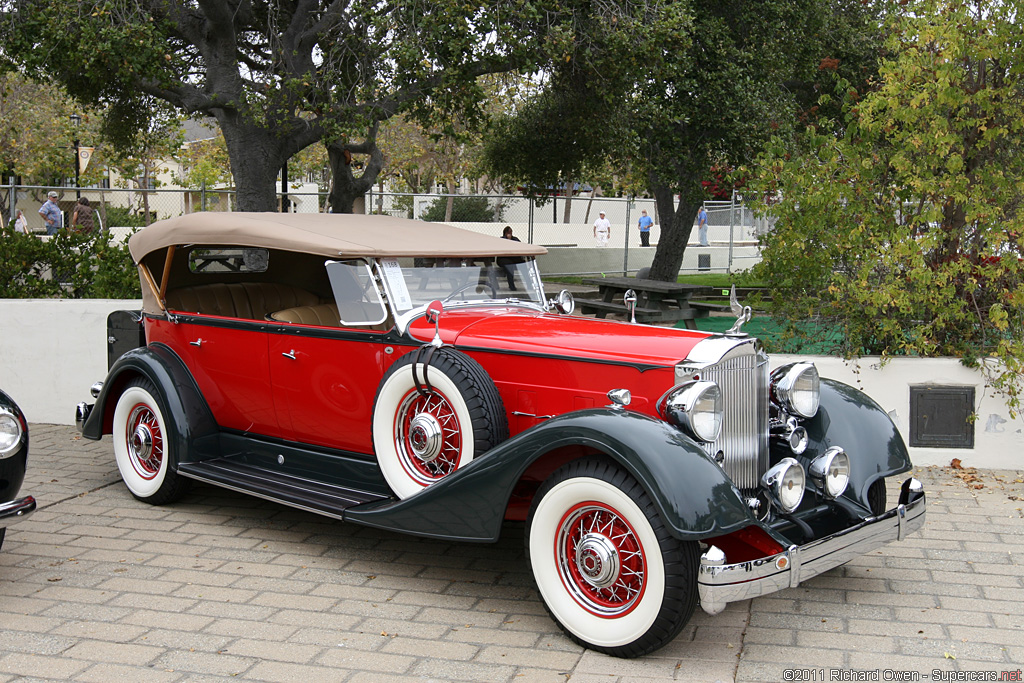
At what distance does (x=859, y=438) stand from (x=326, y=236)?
9.73ft

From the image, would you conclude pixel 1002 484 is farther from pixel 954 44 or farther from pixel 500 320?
pixel 500 320

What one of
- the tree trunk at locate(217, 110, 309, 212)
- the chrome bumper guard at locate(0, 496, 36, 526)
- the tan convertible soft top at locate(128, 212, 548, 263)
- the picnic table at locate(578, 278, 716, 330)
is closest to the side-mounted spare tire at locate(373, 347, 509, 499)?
the tan convertible soft top at locate(128, 212, 548, 263)

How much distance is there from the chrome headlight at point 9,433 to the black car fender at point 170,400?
3.46 ft

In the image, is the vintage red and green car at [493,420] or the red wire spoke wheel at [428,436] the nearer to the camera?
the vintage red and green car at [493,420]

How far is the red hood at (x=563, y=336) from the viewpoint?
416 centimetres

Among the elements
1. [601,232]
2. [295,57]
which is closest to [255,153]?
[295,57]

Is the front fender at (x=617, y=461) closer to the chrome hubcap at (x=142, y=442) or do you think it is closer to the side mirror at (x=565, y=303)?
the side mirror at (x=565, y=303)

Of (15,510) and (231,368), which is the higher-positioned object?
(231,368)

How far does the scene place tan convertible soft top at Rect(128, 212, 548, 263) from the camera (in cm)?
487

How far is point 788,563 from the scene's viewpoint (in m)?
3.48

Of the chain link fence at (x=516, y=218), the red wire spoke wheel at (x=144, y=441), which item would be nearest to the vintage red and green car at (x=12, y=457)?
the red wire spoke wheel at (x=144, y=441)

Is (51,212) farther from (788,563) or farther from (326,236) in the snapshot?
(788,563)

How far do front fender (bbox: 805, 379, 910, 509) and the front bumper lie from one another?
0.35 meters

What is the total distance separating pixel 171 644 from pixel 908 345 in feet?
17.1
